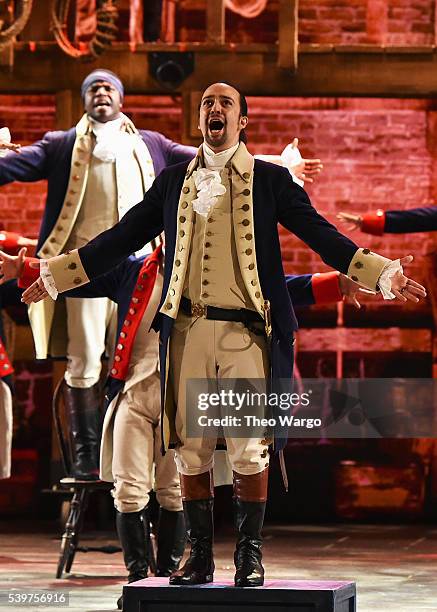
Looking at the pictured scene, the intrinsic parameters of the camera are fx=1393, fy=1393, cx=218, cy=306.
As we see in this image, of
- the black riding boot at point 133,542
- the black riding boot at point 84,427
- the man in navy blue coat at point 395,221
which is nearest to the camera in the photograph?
the black riding boot at point 133,542

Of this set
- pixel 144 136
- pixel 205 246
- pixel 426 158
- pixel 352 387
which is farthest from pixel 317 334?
pixel 205 246

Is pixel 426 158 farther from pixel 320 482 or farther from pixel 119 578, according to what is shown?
pixel 119 578

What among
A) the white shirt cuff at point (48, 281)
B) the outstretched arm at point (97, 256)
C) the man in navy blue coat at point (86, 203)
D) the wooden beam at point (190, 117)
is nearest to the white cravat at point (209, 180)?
the outstretched arm at point (97, 256)

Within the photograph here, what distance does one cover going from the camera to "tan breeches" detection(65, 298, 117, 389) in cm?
598

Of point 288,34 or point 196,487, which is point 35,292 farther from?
point 288,34

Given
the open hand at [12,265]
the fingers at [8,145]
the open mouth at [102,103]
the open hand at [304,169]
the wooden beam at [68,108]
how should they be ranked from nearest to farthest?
1. the open hand at [12,265]
2. the open hand at [304,169]
3. the fingers at [8,145]
4. the open mouth at [102,103]
5. the wooden beam at [68,108]

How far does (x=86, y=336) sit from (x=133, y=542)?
4.39 feet

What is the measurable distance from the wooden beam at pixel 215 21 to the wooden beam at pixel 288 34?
32 cm

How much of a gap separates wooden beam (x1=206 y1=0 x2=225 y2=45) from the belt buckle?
12.4 feet

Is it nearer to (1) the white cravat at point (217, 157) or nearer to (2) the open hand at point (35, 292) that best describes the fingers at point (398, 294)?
(1) the white cravat at point (217, 157)

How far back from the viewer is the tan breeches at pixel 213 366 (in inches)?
160

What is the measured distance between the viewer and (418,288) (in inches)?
155

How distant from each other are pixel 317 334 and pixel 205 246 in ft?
12.6

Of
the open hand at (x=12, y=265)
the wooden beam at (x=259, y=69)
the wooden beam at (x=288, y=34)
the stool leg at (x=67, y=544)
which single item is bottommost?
the stool leg at (x=67, y=544)
